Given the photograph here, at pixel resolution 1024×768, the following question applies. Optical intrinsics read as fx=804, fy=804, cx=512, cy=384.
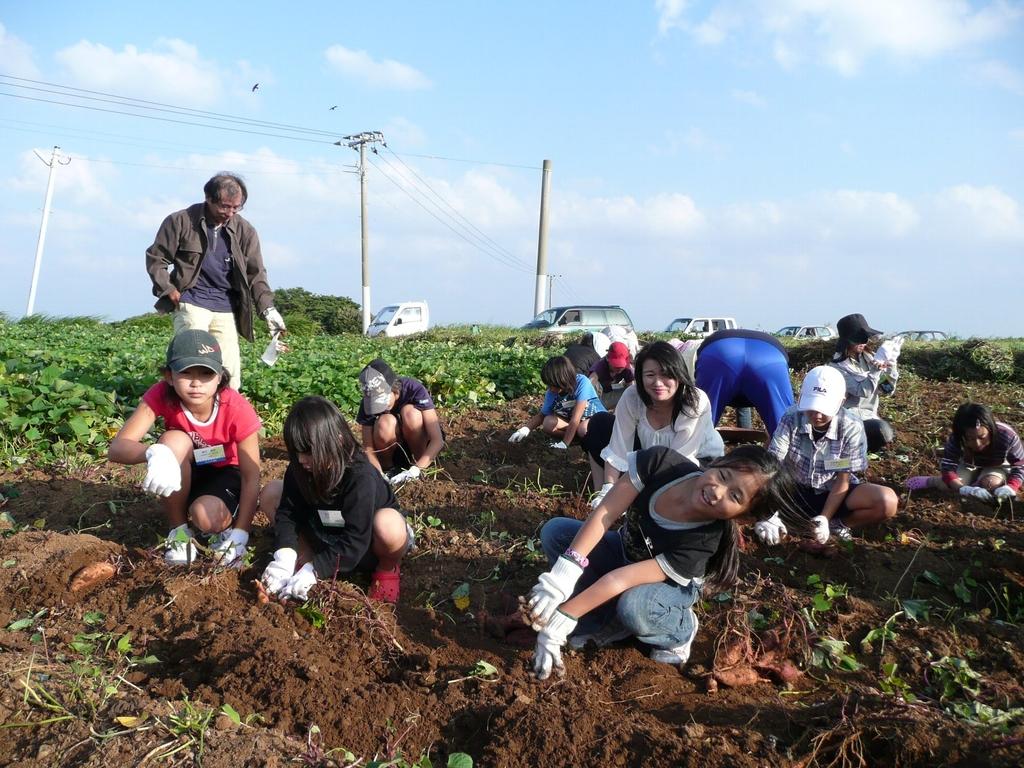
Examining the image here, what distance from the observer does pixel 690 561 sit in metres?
2.61

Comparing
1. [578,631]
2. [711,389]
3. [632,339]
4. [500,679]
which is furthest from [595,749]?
[632,339]

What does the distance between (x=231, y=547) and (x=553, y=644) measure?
132 cm

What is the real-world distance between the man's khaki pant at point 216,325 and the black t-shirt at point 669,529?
2.76 meters

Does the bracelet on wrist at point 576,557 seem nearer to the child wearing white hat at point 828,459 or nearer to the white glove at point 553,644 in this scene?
the white glove at point 553,644

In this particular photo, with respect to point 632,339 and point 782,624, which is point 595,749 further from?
point 632,339

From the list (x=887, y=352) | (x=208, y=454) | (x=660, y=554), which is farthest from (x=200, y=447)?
(x=887, y=352)

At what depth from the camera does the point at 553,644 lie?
8.02 ft

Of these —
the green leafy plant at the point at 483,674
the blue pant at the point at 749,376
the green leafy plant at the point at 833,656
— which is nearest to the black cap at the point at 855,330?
the blue pant at the point at 749,376

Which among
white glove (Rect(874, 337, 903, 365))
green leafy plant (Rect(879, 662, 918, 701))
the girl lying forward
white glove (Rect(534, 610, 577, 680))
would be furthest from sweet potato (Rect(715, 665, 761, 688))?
white glove (Rect(874, 337, 903, 365))

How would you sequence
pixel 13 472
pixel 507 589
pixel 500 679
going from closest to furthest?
pixel 500 679 → pixel 507 589 → pixel 13 472

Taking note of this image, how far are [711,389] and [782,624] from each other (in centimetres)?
183

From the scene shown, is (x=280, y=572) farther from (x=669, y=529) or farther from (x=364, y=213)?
(x=364, y=213)

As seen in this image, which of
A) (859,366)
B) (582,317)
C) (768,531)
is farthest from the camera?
A: (582,317)

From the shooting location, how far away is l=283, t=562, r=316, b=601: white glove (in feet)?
9.08
